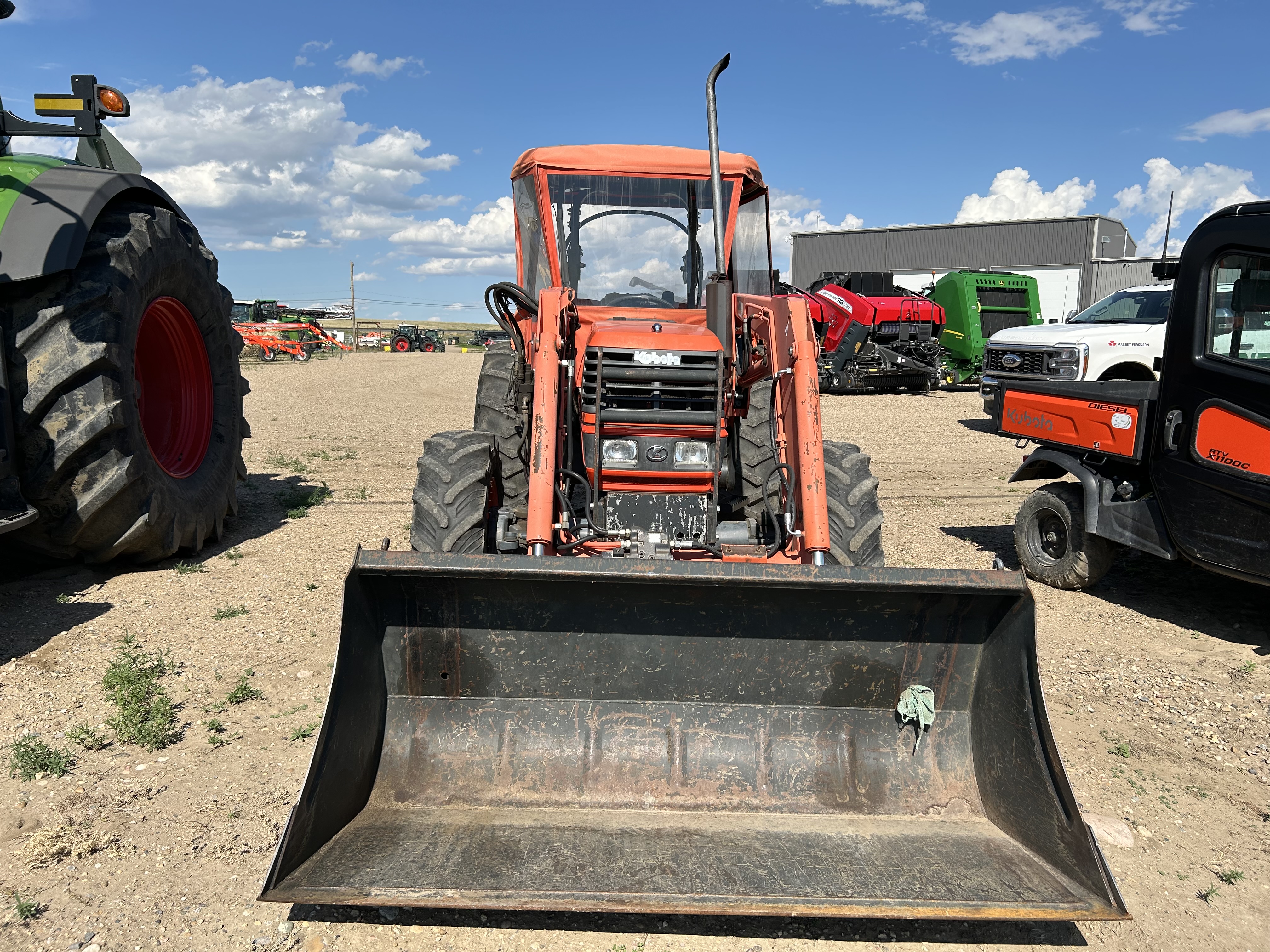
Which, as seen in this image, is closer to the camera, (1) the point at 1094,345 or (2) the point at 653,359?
(2) the point at 653,359

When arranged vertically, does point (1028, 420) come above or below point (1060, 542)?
above

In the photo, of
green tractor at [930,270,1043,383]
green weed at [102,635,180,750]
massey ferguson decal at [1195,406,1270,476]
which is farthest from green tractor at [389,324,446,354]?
massey ferguson decal at [1195,406,1270,476]

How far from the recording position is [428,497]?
4.40 metres

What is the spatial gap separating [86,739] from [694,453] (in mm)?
2847

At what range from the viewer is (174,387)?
21.1 feet

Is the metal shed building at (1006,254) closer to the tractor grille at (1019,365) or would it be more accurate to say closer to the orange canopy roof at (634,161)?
the tractor grille at (1019,365)

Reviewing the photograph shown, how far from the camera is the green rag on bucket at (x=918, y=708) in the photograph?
322 centimetres

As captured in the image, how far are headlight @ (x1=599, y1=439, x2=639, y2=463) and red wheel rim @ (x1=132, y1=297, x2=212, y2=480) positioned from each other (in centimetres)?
313

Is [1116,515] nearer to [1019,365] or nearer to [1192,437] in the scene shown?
[1192,437]

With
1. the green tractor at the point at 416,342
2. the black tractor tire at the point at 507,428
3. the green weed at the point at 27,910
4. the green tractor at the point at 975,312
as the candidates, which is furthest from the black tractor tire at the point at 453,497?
the green tractor at the point at 416,342

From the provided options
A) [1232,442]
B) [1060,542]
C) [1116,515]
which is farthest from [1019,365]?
[1232,442]

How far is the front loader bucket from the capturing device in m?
2.65

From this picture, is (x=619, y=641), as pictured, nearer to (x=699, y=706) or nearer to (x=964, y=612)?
(x=699, y=706)

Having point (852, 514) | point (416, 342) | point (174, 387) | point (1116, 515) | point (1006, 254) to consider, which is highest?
point (1006, 254)
